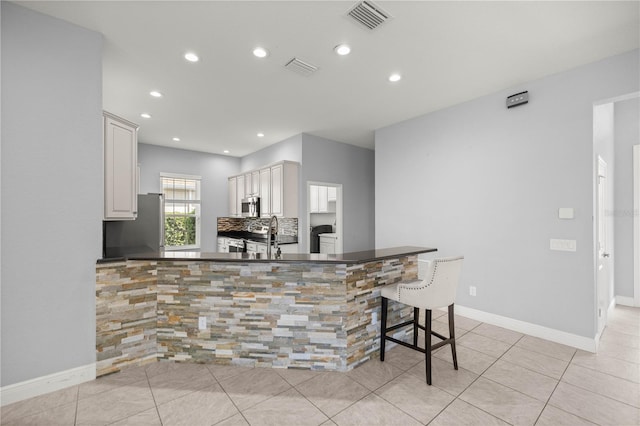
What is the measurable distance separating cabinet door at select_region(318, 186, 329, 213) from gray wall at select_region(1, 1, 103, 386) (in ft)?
15.3

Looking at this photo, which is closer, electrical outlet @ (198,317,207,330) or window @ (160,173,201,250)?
electrical outlet @ (198,317,207,330)

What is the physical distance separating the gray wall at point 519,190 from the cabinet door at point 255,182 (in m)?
3.23

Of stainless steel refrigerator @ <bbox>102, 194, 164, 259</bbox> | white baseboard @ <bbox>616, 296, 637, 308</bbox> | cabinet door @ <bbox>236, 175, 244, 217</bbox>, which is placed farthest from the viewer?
cabinet door @ <bbox>236, 175, 244, 217</bbox>


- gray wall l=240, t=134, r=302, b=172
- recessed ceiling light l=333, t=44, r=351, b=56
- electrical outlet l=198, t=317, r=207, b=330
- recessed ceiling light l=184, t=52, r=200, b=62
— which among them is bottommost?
electrical outlet l=198, t=317, r=207, b=330

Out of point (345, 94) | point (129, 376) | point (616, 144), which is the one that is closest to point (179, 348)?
point (129, 376)

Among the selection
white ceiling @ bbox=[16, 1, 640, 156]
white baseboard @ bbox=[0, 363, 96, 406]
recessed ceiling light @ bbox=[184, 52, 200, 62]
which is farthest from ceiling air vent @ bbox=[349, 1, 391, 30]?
white baseboard @ bbox=[0, 363, 96, 406]

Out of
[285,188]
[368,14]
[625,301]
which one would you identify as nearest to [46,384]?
[368,14]

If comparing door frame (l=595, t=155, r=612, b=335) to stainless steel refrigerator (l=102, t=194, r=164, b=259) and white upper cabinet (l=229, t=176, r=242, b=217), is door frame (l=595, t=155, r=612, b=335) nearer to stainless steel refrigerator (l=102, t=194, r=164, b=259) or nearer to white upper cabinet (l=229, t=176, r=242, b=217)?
stainless steel refrigerator (l=102, t=194, r=164, b=259)

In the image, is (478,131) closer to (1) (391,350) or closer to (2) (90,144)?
(1) (391,350)

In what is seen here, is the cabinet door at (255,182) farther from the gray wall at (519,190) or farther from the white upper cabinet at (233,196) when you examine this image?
the gray wall at (519,190)

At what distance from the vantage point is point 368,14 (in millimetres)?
2154

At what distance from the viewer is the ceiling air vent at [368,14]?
207cm

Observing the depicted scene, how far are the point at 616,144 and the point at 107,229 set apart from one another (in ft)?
23.1

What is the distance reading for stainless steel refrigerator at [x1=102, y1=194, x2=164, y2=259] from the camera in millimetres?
3195
